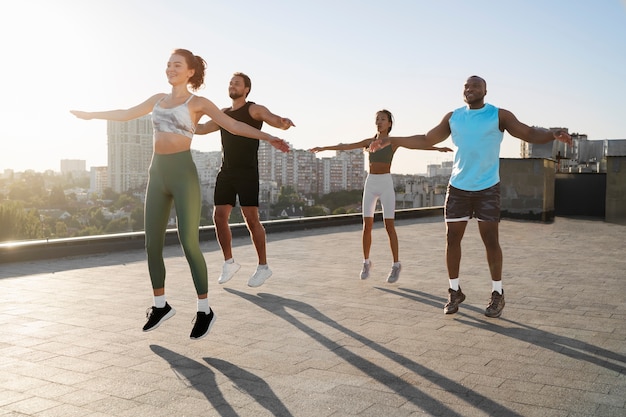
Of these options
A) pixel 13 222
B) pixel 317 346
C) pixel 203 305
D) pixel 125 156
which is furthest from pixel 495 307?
pixel 125 156

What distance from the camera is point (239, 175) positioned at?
6844 millimetres

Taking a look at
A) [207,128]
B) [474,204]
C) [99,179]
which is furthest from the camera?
[99,179]

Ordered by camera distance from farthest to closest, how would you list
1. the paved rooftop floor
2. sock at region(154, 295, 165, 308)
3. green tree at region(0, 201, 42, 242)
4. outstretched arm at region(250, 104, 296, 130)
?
green tree at region(0, 201, 42, 242) < outstretched arm at region(250, 104, 296, 130) < sock at region(154, 295, 165, 308) < the paved rooftop floor

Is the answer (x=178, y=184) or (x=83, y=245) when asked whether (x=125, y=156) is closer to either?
(x=83, y=245)

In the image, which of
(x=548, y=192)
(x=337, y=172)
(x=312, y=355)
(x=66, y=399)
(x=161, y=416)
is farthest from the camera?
(x=337, y=172)

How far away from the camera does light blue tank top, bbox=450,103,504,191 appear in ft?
18.2

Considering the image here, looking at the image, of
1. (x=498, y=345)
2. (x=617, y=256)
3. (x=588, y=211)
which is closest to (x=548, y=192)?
(x=588, y=211)

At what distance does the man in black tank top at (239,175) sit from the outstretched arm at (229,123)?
1.63 meters

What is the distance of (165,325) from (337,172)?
561ft

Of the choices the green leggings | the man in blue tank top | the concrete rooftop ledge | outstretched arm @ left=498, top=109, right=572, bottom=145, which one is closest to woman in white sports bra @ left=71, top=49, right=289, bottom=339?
the green leggings

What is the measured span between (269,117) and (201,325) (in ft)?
6.64

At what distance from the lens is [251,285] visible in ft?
22.3

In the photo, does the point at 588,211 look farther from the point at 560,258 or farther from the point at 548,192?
the point at 560,258

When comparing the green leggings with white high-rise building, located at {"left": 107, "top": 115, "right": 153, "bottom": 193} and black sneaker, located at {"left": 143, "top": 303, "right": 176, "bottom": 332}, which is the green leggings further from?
white high-rise building, located at {"left": 107, "top": 115, "right": 153, "bottom": 193}
